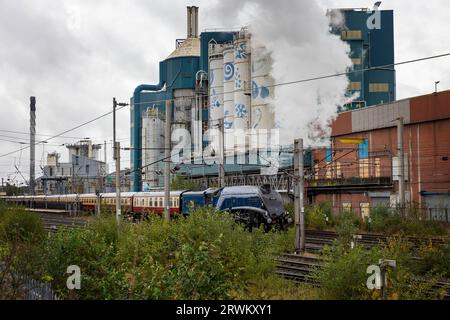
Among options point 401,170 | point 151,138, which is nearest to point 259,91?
point 151,138

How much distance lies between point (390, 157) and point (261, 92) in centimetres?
2123

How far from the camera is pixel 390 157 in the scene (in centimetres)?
4569

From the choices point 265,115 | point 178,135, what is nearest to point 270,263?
point 265,115

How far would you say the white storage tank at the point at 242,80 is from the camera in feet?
225

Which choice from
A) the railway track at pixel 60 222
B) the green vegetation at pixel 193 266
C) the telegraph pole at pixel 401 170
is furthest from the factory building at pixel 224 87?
the green vegetation at pixel 193 266

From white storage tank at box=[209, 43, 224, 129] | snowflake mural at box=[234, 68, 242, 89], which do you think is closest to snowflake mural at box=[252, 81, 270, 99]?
snowflake mural at box=[234, 68, 242, 89]

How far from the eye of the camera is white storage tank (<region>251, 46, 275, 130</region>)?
61.4m

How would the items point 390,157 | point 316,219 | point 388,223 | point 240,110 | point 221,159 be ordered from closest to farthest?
1. point 388,223
2. point 221,159
3. point 316,219
4. point 390,157
5. point 240,110

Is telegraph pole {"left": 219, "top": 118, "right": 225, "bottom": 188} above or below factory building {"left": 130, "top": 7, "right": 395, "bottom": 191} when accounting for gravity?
below

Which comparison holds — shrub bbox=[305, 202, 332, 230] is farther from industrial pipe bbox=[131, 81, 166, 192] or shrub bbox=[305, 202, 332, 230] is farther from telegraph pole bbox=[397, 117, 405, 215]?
industrial pipe bbox=[131, 81, 166, 192]

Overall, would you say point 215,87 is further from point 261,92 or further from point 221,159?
point 221,159

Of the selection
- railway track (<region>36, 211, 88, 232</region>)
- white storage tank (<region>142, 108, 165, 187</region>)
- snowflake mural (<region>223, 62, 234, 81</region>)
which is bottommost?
railway track (<region>36, 211, 88, 232</region>)

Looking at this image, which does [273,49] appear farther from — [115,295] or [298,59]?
[115,295]
